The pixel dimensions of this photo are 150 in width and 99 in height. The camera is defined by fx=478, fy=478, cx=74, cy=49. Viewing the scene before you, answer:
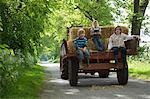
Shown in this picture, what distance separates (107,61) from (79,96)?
4272mm

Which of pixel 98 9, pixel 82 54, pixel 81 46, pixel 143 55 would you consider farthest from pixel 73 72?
pixel 98 9

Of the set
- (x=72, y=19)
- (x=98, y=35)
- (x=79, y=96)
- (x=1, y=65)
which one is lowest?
(x=79, y=96)

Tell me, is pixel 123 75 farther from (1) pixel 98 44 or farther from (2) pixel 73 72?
(2) pixel 73 72

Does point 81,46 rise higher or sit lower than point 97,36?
lower

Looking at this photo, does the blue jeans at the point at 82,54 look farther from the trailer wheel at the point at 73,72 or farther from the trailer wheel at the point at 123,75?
the trailer wheel at the point at 123,75

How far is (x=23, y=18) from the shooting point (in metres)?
15.7

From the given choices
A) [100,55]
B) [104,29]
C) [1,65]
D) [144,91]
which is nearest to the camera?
[1,65]

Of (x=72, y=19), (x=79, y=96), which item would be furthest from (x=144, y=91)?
(x=72, y=19)

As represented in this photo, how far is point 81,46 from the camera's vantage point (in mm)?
16734

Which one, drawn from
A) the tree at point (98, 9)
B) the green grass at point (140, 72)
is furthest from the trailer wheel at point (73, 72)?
the tree at point (98, 9)

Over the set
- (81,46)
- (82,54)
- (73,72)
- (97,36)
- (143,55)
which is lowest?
(73,72)

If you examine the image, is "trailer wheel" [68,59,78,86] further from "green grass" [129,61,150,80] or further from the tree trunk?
the tree trunk

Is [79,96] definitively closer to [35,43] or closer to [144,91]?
[144,91]

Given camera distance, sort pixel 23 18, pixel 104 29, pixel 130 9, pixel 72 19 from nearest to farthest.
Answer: pixel 23 18 < pixel 104 29 < pixel 130 9 < pixel 72 19
